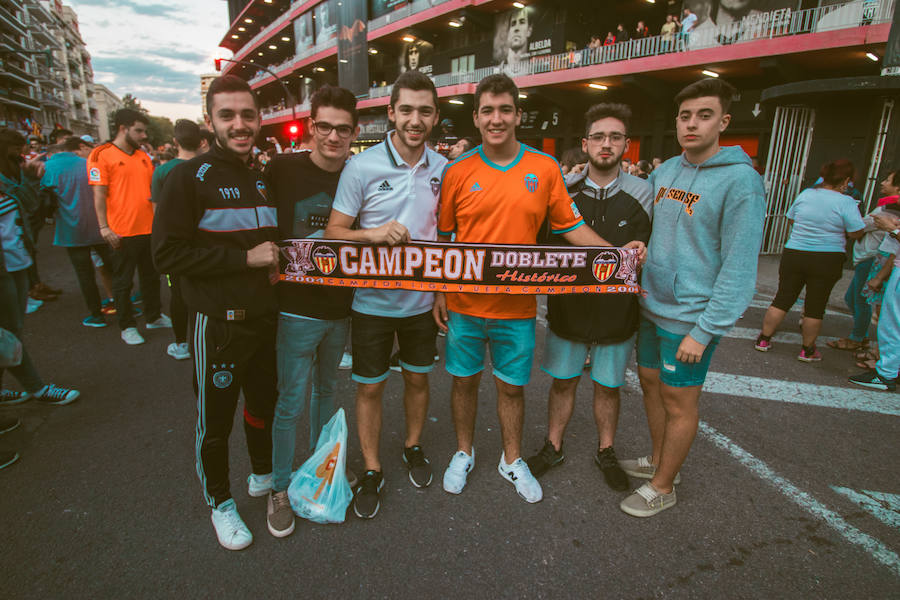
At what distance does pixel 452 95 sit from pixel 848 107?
56.0 ft

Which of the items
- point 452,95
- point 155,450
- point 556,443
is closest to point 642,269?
point 556,443

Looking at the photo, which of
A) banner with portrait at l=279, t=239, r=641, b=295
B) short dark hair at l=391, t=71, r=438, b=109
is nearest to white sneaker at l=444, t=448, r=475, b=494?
banner with portrait at l=279, t=239, r=641, b=295

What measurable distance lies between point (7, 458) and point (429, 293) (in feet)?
9.98

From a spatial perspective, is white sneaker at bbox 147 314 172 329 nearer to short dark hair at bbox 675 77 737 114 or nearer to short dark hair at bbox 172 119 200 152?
short dark hair at bbox 172 119 200 152

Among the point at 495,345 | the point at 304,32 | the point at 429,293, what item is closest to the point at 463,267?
the point at 429,293

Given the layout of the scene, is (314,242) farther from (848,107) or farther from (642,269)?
(848,107)

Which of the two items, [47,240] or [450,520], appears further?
[47,240]

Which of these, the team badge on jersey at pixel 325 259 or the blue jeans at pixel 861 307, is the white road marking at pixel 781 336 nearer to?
the blue jeans at pixel 861 307

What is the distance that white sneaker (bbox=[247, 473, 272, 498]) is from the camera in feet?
9.16

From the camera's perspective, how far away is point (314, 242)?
254cm

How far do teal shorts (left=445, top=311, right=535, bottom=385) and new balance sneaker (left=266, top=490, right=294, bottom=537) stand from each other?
3.95ft

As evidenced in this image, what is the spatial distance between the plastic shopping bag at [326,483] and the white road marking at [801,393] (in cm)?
308

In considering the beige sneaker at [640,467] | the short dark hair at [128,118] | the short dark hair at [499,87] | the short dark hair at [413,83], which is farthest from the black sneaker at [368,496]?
the short dark hair at [128,118]

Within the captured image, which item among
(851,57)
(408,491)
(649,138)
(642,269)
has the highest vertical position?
(851,57)
